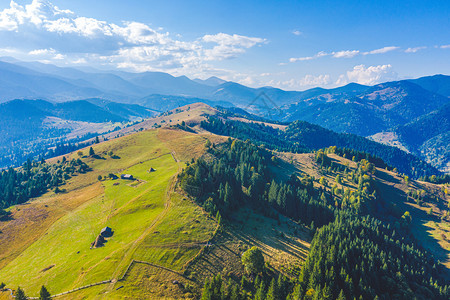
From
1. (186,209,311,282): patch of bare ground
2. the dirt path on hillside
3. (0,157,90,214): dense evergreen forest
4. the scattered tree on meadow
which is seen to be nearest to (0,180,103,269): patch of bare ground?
(0,157,90,214): dense evergreen forest

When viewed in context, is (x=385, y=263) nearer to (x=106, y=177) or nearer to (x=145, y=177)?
(x=145, y=177)

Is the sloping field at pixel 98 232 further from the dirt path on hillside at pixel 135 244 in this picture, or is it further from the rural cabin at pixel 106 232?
the rural cabin at pixel 106 232

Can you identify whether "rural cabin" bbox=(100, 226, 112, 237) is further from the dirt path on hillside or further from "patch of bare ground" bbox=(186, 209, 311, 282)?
"patch of bare ground" bbox=(186, 209, 311, 282)

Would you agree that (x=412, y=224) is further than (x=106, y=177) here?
Yes

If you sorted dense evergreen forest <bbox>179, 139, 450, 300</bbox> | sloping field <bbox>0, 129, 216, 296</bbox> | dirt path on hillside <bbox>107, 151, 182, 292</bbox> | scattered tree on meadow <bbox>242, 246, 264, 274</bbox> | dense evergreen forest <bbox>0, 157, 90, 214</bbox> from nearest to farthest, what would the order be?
dirt path on hillside <bbox>107, 151, 182, 292</bbox> < dense evergreen forest <bbox>179, 139, 450, 300</bbox> < sloping field <bbox>0, 129, 216, 296</bbox> < scattered tree on meadow <bbox>242, 246, 264, 274</bbox> < dense evergreen forest <bbox>0, 157, 90, 214</bbox>

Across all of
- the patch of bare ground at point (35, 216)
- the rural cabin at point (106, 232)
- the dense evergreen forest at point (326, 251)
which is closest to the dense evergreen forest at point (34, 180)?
the patch of bare ground at point (35, 216)

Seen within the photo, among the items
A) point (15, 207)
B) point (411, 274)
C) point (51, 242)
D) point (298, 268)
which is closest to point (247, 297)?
point (298, 268)
